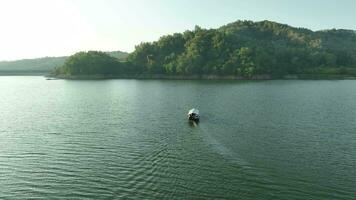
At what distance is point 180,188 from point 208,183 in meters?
2.45

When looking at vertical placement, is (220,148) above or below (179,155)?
above

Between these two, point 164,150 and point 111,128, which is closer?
point 164,150

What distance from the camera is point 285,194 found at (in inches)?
1148

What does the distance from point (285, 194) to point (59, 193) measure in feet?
54.2

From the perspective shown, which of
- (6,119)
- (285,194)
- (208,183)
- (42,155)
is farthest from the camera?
Answer: (6,119)

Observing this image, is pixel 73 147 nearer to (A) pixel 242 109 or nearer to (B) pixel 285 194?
(B) pixel 285 194

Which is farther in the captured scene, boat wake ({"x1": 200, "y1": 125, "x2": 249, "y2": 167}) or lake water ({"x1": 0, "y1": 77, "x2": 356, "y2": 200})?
boat wake ({"x1": 200, "y1": 125, "x2": 249, "y2": 167})

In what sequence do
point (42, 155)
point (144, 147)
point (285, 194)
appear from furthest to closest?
point (144, 147), point (42, 155), point (285, 194)

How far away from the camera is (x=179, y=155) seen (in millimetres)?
40500

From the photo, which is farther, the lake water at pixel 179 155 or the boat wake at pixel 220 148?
the boat wake at pixel 220 148

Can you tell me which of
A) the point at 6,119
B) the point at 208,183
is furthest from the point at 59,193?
the point at 6,119

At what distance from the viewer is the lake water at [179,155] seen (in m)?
30.3

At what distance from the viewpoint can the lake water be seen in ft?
99.5

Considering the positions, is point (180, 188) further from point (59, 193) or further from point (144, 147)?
point (144, 147)
